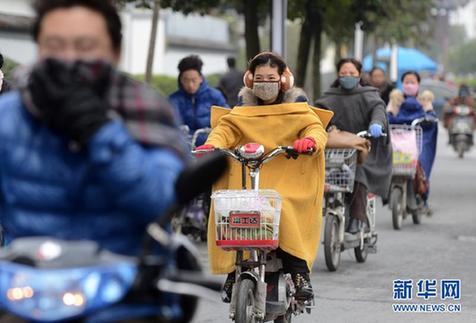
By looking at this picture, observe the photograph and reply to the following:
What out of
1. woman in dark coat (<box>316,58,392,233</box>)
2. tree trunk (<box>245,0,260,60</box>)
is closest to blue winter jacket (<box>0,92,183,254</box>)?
woman in dark coat (<box>316,58,392,233</box>)

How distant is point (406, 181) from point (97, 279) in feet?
42.1

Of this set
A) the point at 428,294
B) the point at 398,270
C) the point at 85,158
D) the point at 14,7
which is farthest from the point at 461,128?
the point at 85,158

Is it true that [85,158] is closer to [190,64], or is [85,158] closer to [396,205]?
[190,64]

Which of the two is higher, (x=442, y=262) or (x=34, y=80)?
(x=34, y=80)

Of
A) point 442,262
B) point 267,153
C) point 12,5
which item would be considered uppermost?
point 12,5

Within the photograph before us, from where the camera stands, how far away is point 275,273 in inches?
335

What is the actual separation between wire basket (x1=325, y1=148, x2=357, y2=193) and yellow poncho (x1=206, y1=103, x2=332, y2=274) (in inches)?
111

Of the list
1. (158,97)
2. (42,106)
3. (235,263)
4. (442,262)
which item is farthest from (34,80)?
(442,262)

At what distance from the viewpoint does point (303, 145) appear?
8055mm

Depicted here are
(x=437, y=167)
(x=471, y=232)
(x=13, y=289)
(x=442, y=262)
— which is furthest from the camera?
(x=437, y=167)

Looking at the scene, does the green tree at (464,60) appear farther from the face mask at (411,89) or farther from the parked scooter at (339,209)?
the parked scooter at (339,209)

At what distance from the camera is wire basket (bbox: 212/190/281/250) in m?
7.88

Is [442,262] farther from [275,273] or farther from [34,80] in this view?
[34,80]

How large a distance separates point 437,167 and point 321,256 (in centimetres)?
1535
